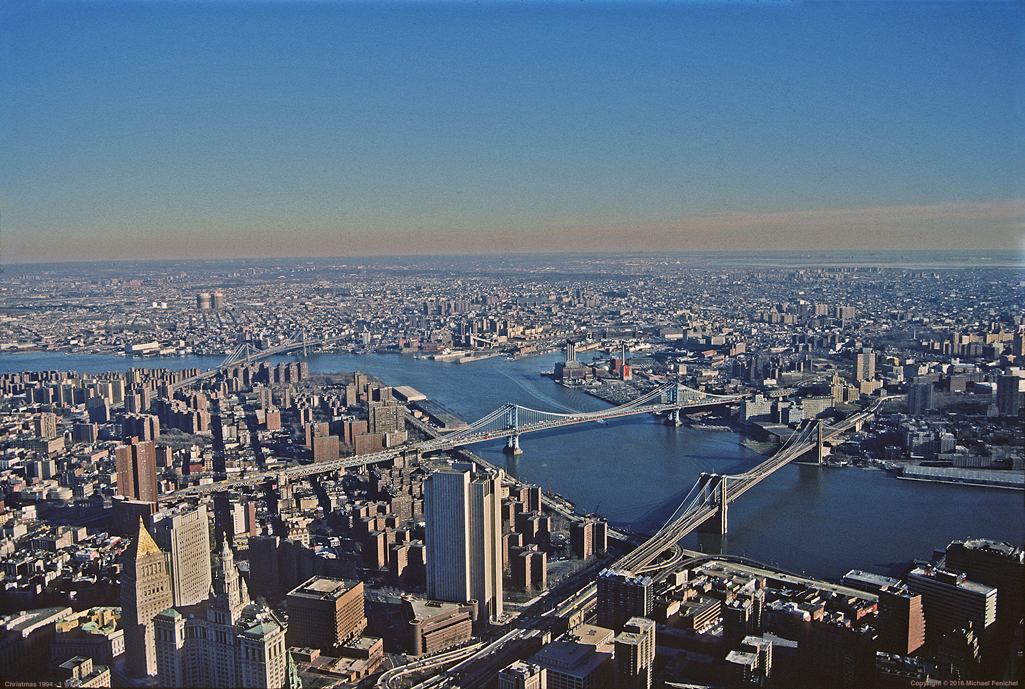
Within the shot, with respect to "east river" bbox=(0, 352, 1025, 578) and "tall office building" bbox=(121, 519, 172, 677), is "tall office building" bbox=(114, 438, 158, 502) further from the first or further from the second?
"tall office building" bbox=(121, 519, 172, 677)

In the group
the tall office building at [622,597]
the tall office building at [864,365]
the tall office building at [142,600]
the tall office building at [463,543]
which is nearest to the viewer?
the tall office building at [142,600]

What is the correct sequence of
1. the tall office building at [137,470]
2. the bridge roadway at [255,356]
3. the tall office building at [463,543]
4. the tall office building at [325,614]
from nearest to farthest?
the tall office building at [325,614]
the tall office building at [463,543]
the tall office building at [137,470]
the bridge roadway at [255,356]

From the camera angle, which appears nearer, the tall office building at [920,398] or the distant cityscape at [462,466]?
the distant cityscape at [462,466]

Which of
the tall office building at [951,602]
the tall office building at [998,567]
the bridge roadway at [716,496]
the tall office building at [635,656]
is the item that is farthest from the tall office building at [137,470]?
the tall office building at [998,567]

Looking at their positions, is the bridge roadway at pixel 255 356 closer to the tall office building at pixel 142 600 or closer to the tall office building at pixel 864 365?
the tall office building at pixel 864 365

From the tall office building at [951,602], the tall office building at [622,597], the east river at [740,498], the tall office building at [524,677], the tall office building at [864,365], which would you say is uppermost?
the tall office building at [864,365]

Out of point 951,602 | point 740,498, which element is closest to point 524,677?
point 951,602

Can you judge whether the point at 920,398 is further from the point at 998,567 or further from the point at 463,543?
the point at 463,543
